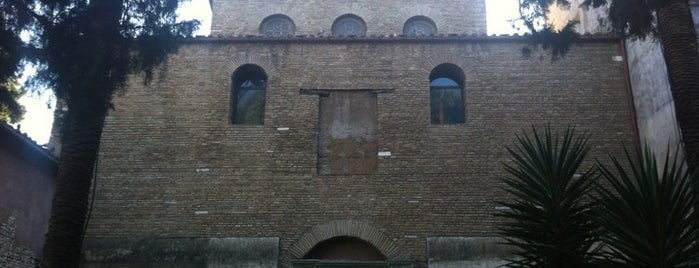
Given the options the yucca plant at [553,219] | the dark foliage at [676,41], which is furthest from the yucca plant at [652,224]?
the dark foliage at [676,41]

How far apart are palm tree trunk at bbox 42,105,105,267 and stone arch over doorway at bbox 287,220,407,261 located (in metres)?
5.01

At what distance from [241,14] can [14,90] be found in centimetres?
1005

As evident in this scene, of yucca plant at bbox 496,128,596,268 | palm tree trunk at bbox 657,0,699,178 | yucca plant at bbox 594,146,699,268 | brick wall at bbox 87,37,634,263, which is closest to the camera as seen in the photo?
yucca plant at bbox 594,146,699,268

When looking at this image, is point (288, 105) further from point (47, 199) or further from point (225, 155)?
point (47, 199)

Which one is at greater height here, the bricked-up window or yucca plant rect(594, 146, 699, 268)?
the bricked-up window

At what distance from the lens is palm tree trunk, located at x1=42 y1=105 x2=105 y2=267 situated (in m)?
7.10

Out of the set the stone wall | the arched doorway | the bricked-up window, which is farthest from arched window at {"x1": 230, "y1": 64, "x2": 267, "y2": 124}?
the stone wall

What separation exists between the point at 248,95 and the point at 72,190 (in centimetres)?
636

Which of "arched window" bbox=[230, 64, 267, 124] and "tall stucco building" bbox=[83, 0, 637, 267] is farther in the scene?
"arched window" bbox=[230, 64, 267, 124]

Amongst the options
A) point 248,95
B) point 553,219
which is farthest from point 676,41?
point 248,95

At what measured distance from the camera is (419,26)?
61.0ft

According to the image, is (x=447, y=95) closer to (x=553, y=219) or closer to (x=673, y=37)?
(x=673, y=37)

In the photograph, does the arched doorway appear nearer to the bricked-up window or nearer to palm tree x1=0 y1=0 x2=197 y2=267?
the bricked-up window

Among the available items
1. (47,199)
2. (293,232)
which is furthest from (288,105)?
(47,199)
